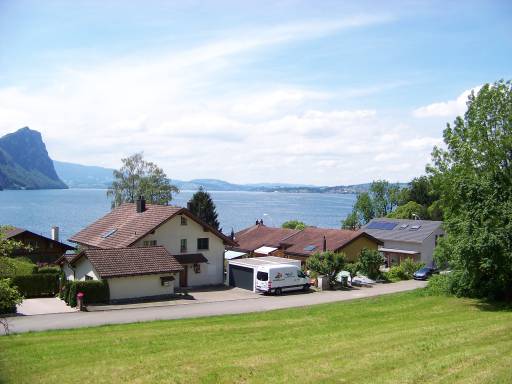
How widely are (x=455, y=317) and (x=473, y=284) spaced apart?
20.3 feet

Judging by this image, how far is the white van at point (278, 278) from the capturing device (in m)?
38.1

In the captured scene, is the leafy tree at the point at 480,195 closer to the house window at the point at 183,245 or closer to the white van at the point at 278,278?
the white van at the point at 278,278

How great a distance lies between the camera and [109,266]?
3456 centimetres

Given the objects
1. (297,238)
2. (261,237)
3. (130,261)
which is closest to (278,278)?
(130,261)

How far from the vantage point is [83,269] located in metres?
Answer: 36.7

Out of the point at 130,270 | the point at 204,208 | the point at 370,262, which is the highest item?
the point at 204,208

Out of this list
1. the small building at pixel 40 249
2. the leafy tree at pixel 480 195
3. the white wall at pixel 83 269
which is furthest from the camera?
the small building at pixel 40 249

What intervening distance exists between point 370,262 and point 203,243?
50.5ft

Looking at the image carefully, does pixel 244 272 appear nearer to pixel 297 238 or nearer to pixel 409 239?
pixel 297 238

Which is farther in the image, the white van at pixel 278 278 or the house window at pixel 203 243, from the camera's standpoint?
the house window at pixel 203 243

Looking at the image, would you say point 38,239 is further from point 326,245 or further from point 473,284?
point 473,284

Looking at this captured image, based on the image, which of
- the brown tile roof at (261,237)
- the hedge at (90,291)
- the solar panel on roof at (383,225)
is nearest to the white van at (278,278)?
the hedge at (90,291)

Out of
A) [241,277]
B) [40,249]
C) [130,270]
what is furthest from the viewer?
[40,249]

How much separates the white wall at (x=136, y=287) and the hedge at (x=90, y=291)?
0.64 metres
